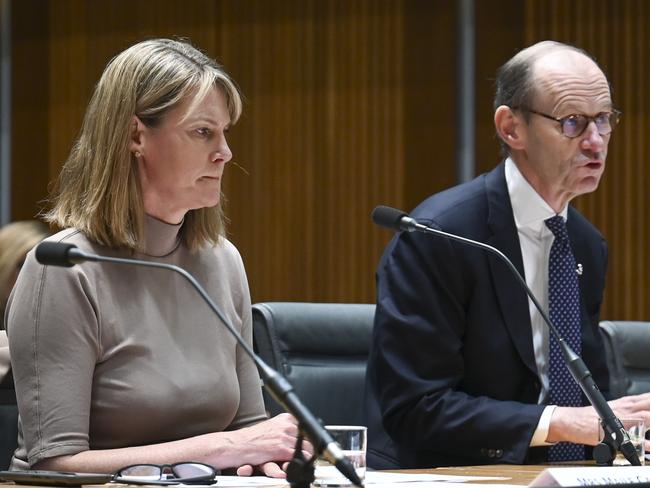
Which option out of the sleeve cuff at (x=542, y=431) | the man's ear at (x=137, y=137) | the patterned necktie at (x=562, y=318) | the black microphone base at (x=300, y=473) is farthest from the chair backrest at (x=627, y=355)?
the black microphone base at (x=300, y=473)

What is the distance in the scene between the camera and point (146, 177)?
2.46 meters

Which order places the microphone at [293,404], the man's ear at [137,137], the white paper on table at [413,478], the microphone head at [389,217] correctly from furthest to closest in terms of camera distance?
the man's ear at [137,137], the microphone head at [389,217], the white paper on table at [413,478], the microphone at [293,404]

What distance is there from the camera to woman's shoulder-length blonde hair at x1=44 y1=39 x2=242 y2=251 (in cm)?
238

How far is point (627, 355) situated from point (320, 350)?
3.26 feet

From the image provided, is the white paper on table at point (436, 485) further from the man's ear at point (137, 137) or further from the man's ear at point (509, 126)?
the man's ear at point (509, 126)

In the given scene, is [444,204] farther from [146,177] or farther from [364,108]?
[364,108]

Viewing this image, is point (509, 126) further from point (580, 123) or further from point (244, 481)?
point (244, 481)

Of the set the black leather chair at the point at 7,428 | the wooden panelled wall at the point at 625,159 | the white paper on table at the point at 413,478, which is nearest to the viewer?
the white paper on table at the point at 413,478

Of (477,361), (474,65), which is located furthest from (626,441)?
(474,65)

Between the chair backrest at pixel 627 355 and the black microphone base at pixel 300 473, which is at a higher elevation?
the black microphone base at pixel 300 473

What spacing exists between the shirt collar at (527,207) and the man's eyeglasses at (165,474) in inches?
49.6

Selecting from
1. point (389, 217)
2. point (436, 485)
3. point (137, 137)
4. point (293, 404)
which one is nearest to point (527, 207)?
point (389, 217)

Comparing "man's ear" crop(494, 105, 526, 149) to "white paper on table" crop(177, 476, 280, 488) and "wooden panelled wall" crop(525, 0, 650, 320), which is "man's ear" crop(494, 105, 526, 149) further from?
"wooden panelled wall" crop(525, 0, 650, 320)

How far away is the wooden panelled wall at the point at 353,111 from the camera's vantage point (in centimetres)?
519
